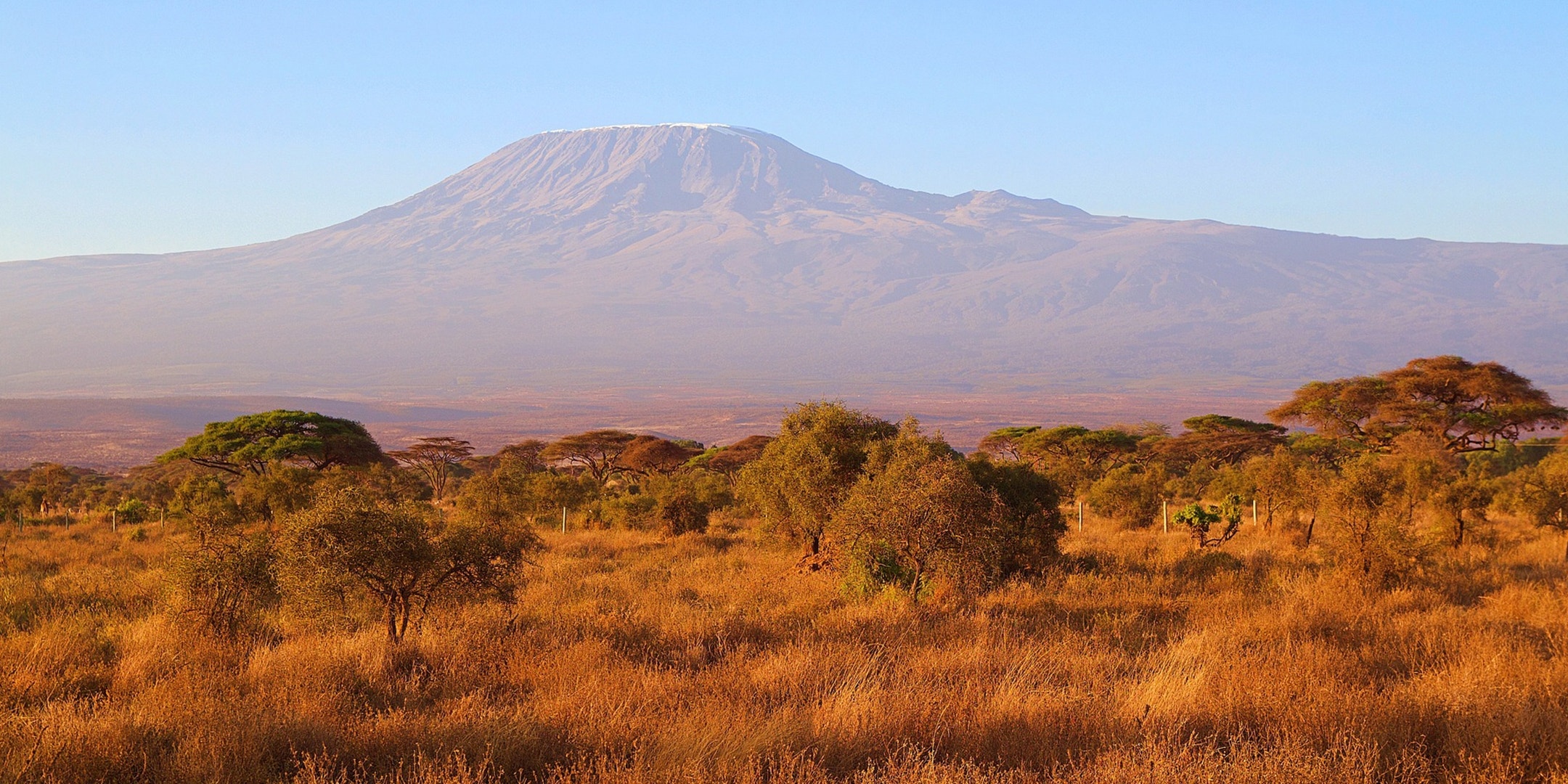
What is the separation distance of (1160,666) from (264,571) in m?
9.01

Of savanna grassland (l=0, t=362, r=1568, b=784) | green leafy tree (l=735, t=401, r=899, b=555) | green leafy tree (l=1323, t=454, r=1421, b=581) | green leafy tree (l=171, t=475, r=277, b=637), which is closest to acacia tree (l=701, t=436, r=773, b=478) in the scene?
savanna grassland (l=0, t=362, r=1568, b=784)

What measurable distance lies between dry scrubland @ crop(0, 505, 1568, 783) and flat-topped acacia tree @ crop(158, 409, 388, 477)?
15.9 metres

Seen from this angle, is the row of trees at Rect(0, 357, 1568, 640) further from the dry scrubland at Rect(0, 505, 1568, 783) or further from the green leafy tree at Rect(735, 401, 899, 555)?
the dry scrubland at Rect(0, 505, 1568, 783)

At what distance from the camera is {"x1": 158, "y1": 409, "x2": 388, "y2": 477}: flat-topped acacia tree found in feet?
91.0

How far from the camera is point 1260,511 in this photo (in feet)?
85.6

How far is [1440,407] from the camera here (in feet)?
111

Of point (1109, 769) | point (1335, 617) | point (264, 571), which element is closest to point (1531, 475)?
point (1335, 617)

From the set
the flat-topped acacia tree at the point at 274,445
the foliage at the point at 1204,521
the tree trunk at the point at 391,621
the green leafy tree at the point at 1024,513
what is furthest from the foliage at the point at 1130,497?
the flat-topped acacia tree at the point at 274,445

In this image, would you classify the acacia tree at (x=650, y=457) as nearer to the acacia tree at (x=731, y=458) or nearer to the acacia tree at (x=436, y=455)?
the acacia tree at (x=731, y=458)

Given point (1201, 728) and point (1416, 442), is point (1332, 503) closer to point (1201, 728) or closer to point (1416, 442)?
point (1201, 728)

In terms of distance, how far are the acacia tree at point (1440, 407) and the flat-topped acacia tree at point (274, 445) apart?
111 ft

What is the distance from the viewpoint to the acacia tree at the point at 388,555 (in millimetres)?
9375

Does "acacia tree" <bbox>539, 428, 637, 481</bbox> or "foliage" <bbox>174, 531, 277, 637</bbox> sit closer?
"foliage" <bbox>174, 531, 277, 637</bbox>

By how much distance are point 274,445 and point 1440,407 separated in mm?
39006
